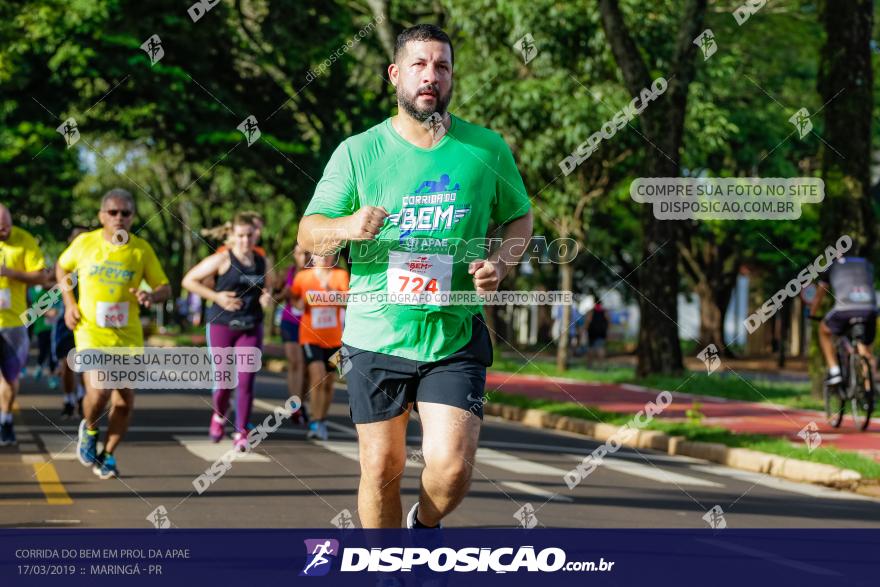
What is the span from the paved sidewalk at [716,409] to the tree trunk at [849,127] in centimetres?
235

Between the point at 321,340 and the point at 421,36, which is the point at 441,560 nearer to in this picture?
the point at 421,36

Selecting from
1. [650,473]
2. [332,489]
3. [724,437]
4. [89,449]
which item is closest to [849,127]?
[724,437]

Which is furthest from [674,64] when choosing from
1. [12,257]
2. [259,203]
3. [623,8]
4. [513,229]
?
[259,203]

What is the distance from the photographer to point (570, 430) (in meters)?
18.7

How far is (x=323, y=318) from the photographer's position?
48.2ft

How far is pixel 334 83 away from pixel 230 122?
2501 millimetres

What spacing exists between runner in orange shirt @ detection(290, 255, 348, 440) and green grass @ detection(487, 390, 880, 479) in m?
1.90

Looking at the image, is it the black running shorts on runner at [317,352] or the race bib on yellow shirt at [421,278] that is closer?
the race bib on yellow shirt at [421,278]

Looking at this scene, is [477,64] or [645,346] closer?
[645,346]

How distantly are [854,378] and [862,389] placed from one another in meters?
0.15

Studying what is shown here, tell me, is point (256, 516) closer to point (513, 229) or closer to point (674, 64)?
point (513, 229)

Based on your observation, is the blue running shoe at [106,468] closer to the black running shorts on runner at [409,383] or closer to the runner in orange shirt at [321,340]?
the runner in orange shirt at [321,340]

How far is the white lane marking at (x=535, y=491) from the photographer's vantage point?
1021 cm

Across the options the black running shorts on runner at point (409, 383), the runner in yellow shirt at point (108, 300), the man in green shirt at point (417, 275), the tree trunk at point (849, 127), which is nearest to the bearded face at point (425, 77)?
the man in green shirt at point (417, 275)
